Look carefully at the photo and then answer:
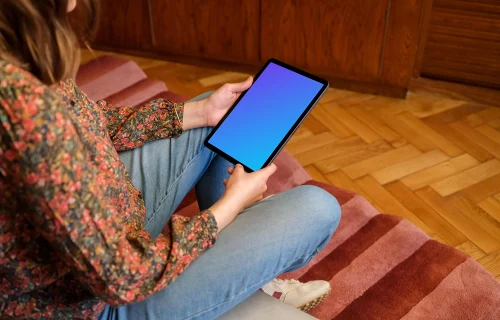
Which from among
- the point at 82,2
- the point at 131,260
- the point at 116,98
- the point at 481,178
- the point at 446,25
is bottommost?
the point at 481,178

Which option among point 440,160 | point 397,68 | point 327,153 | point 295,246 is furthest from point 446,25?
point 295,246

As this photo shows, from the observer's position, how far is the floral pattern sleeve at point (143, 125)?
1086 mm

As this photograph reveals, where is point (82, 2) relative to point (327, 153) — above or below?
above

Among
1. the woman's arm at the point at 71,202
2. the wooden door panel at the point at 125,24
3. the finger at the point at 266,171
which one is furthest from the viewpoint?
the wooden door panel at the point at 125,24

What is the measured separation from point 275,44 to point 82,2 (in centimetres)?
154

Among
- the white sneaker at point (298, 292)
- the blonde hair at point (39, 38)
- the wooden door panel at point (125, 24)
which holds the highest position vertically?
the blonde hair at point (39, 38)

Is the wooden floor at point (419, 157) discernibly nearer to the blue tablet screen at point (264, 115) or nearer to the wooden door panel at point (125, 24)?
the wooden door panel at point (125, 24)

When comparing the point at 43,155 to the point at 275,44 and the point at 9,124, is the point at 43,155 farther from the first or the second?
the point at 275,44

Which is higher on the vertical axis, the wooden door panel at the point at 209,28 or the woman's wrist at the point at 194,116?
the woman's wrist at the point at 194,116

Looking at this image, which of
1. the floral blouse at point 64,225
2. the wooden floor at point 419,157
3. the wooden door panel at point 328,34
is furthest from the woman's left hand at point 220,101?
the wooden door panel at point 328,34

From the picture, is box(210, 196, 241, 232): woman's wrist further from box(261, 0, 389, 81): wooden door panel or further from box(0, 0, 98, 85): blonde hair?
box(261, 0, 389, 81): wooden door panel

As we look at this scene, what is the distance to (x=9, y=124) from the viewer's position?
1.93ft

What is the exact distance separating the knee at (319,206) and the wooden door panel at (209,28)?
1454 millimetres

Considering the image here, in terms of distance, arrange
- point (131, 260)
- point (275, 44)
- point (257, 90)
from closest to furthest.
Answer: point (131, 260)
point (257, 90)
point (275, 44)
